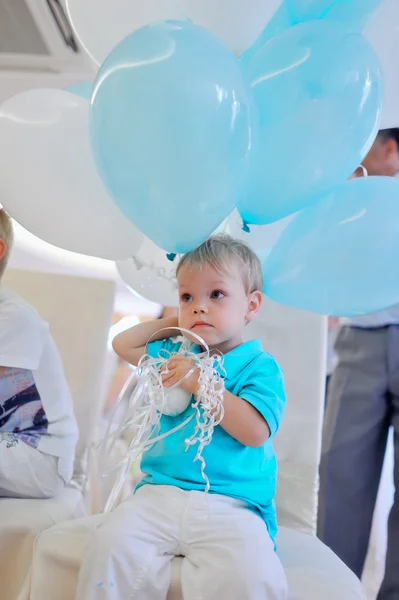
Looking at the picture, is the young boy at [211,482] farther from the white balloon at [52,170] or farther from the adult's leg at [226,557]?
the white balloon at [52,170]

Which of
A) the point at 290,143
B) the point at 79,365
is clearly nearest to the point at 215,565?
the point at 290,143

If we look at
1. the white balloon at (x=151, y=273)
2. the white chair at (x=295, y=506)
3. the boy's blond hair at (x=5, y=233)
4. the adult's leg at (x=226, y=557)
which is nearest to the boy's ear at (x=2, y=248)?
the boy's blond hair at (x=5, y=233)

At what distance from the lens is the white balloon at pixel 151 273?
109cm

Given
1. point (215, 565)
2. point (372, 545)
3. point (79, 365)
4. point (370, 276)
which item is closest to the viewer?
point (215, 565)

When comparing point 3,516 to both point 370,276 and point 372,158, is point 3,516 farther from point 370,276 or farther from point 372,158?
point 372,158

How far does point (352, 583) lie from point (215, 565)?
22 centimetres

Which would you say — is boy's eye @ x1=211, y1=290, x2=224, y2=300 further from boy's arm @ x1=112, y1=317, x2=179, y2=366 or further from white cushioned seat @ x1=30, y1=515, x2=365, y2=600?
white cushioned seat @ x1=30, y1=515, x2=365, y2=600

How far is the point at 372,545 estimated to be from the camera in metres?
1.76

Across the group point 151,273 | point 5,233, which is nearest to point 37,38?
point 5,233

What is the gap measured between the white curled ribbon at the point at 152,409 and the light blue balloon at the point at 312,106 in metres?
0.27

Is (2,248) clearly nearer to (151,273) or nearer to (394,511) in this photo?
(151,273)

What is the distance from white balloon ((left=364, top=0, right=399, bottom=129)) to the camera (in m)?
0.80

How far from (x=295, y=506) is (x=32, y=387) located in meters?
0.59

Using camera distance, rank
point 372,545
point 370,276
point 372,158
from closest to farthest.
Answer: point 370,276 → point 372,158 → point 372,545
